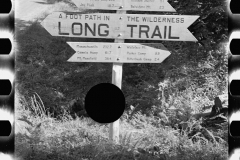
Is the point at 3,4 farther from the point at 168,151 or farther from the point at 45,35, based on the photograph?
the point at 168,151

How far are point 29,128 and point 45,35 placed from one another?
0.75m

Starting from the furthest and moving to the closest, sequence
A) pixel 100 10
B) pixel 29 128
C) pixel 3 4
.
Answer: pixel 29 128 < pixel 100 10 < pixel 3 4

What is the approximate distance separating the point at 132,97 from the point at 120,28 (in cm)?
70

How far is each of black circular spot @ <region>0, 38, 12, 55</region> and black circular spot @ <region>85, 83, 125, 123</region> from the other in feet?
1.90

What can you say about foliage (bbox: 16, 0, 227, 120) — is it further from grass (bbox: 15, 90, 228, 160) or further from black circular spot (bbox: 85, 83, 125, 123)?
black circular spot (bbox: 85, 83, 125, 123)

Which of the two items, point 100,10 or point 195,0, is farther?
point 195,0

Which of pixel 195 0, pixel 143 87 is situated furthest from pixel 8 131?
pixel 195 0

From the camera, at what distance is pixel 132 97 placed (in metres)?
3.11

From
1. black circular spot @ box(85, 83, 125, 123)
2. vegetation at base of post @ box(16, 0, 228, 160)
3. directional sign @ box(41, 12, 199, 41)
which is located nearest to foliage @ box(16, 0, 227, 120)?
vegetation at base of post @ box(16, 0, 228, 160)

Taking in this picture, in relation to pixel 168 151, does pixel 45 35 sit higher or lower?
higher

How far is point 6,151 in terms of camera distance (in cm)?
241

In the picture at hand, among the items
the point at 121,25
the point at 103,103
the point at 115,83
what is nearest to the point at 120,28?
the point at 121,25

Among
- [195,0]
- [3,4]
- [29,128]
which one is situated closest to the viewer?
[3,4]

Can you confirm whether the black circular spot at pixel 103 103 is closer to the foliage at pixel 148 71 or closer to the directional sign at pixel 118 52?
the directional sign at pixel 118 52
